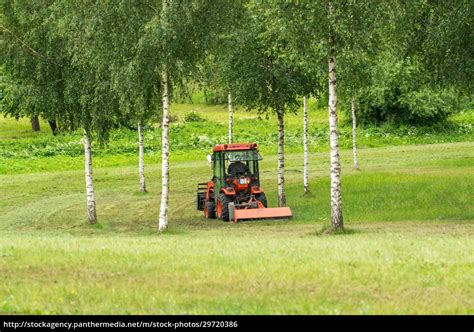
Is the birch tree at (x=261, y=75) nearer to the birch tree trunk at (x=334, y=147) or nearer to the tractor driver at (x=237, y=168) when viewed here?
the tractor driver at (x=237, y=168)

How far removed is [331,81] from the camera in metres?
24.9

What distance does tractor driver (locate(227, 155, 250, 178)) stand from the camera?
105ft

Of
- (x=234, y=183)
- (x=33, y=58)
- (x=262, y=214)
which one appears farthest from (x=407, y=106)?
(x=33, y=58)

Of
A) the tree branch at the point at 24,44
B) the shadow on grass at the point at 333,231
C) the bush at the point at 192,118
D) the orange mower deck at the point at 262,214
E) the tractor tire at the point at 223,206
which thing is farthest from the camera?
the bush at the point at 192,118

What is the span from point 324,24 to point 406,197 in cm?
1080

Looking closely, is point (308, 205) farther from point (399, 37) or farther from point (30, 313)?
point (30, 313)

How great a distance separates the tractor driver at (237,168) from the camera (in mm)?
32156

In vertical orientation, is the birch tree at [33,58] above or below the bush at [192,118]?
above

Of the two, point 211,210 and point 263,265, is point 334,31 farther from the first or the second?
point 263,265

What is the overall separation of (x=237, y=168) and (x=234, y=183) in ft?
2.28

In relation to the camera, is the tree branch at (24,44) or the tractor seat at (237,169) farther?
the tractor seat at (237,169)

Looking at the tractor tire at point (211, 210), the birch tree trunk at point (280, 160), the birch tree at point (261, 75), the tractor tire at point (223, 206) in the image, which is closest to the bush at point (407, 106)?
the birch tree trunk at point (280, 160)

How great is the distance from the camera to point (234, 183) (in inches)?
1252

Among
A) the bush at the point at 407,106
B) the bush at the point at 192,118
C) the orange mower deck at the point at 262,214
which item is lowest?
the orange mower deck at the point at 262,214
